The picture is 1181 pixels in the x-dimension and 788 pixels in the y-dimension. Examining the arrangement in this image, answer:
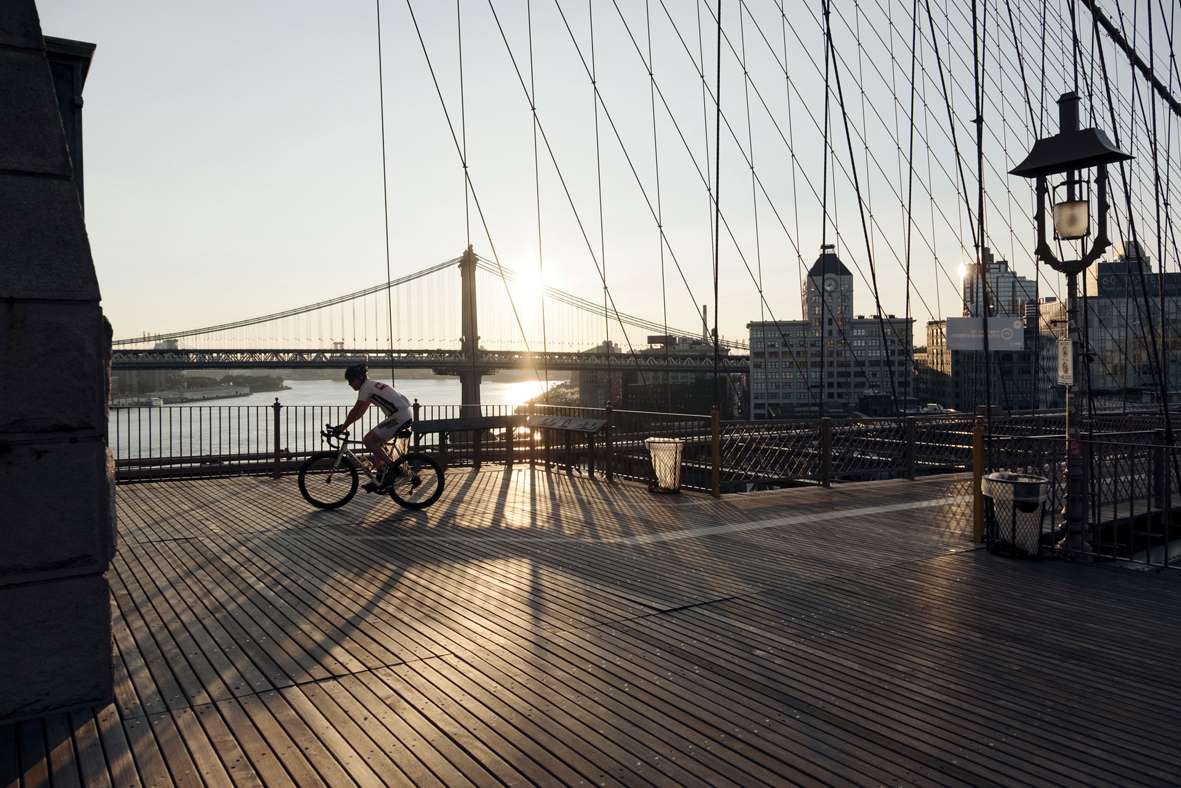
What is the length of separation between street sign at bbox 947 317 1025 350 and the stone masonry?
1271 centimetres

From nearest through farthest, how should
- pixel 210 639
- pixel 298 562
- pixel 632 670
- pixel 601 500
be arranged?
1. pixel 632 670
2. pixel 210 639
3. pixel 298 562
4. pixel 601 500

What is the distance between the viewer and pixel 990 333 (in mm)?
13562

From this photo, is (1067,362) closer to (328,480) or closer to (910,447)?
(910,447)

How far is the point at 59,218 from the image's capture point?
3.40 metres

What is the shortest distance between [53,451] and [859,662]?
12.7 ft

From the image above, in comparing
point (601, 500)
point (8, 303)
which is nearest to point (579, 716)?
point (8, 303)

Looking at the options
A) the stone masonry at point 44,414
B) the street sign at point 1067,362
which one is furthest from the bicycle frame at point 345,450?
the street sign at point 1067,362

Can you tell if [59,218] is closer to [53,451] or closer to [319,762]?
[53,451]

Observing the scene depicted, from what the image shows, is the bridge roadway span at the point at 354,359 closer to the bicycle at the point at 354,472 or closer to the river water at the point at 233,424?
the river water at the point at 233,424

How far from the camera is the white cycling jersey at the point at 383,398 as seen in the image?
834 cm

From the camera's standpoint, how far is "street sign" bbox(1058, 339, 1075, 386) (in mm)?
6969

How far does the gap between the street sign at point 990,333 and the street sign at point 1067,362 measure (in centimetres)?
619

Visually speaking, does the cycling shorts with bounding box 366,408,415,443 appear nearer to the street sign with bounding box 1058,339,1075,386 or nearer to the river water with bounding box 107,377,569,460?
the river water with bounding box 107,377,569,460

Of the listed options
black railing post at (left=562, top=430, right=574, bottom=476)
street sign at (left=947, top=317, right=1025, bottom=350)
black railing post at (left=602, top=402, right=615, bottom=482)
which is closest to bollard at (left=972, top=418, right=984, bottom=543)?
black railing post at (left=602, top=402, right=615, bottom=482)
